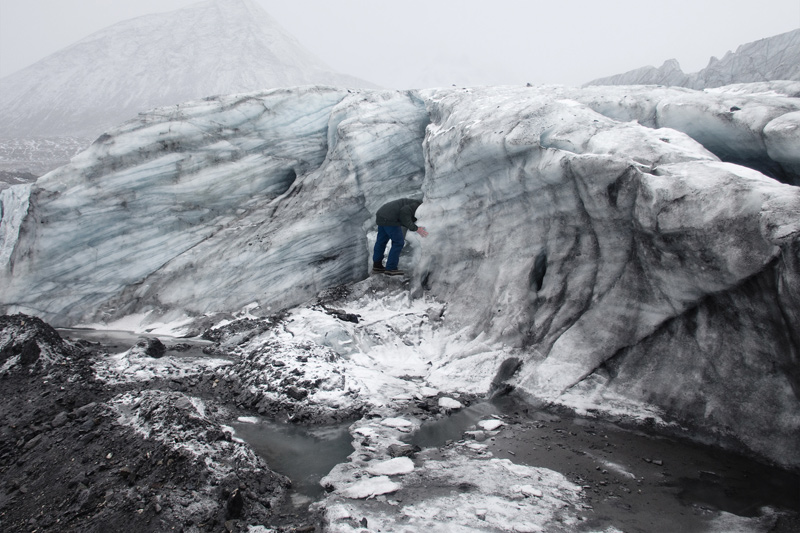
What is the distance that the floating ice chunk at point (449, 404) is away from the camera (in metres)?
5.90

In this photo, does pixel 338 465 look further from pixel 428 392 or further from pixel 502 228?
pixel 502 228

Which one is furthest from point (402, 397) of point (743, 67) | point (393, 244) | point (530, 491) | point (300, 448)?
Answer: point (743, 67)

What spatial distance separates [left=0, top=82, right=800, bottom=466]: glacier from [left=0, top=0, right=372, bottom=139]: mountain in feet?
122

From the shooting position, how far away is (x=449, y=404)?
5.94 meters

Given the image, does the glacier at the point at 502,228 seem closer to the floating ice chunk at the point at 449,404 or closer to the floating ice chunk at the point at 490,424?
the floating ice chunk at the point at 449,404

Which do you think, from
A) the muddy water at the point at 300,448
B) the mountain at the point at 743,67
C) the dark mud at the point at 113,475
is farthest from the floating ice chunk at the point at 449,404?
the mountain at the point at 743,67

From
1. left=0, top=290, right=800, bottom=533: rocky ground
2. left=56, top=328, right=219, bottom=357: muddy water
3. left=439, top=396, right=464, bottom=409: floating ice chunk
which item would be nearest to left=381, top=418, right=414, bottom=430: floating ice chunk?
left=0, top=290, right=800, bottom=533: rocky ground

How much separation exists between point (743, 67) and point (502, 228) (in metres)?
26.1

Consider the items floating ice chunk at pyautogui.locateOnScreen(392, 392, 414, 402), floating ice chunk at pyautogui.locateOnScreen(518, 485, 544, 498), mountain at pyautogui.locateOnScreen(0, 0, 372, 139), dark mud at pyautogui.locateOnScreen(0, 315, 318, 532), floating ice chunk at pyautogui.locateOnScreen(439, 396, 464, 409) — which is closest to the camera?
dark mud at pyautogui.locateOnScreen(0, 315, 318, 532)

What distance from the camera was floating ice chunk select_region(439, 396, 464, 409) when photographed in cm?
590

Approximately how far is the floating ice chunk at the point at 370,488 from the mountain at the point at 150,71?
46.5m

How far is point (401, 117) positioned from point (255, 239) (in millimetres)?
4462

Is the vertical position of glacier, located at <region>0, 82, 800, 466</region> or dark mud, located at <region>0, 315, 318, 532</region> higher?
glacier, located at <region>0, 82, 800, 466</region>

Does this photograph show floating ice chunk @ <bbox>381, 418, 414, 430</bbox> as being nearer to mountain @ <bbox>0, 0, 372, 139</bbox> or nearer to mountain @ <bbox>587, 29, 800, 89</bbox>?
mountain @ <bbox>587, 29, 800, 89</bbox>
